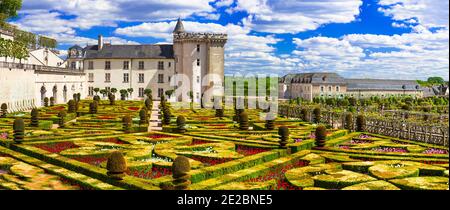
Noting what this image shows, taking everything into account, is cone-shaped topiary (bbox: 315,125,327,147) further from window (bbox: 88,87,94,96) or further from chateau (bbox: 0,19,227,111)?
window (bbox: 88,87,94,96)

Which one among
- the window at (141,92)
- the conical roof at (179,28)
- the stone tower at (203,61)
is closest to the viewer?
the stone tower at (203,61)

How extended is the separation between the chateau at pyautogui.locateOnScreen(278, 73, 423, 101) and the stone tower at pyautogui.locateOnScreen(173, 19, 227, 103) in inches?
1034

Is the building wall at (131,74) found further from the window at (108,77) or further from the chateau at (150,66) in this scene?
the window at (108,77)

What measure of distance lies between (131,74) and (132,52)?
3.02 metres

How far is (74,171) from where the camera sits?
12648mm

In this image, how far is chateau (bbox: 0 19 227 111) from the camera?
2330 inches

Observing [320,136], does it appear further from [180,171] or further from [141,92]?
[141,92]

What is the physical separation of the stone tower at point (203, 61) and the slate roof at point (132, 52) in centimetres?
360

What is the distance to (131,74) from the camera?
62.8 metres

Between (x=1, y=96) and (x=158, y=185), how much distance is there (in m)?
27.9

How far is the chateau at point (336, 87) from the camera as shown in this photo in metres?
83.4

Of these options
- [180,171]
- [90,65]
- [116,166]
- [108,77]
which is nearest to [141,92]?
[108,77]

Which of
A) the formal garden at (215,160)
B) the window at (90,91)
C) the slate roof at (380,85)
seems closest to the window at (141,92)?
the window at (90,91)
